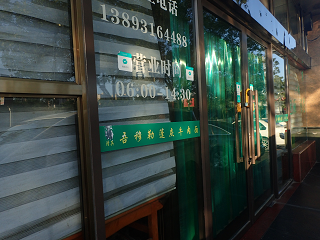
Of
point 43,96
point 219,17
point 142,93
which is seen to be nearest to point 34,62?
point 43,96

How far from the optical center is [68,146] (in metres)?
1.15

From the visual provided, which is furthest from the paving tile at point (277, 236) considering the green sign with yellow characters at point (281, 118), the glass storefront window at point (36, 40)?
the glass storefront window at point (36, 40)

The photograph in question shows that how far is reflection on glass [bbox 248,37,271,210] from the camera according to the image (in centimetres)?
312

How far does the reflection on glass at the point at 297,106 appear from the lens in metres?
4.94

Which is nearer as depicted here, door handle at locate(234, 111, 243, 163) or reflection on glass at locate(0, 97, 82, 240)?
reflection on glass at locate(0, 97, 82, 240)

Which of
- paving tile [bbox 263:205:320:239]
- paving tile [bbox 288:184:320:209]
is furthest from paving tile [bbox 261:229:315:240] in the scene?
paving tile [bbox 288:184:320:209]

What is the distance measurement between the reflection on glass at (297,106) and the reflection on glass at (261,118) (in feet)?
5.61

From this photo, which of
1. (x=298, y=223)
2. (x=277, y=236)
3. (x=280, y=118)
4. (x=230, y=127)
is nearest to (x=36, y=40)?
(x=230, y=127)

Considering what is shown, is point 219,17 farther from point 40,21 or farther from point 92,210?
point 92,210

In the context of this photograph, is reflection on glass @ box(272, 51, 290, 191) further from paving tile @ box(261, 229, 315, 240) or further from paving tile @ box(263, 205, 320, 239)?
paving tile @ box(261, 229, 315, 240)

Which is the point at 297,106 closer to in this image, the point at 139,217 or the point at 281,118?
the point at 281,118

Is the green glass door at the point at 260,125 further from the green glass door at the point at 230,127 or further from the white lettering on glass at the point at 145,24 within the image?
the white lettering on glass at the point at 145,24

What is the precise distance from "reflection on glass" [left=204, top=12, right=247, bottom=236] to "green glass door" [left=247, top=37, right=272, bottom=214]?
41 cm

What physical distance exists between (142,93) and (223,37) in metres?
1.47
